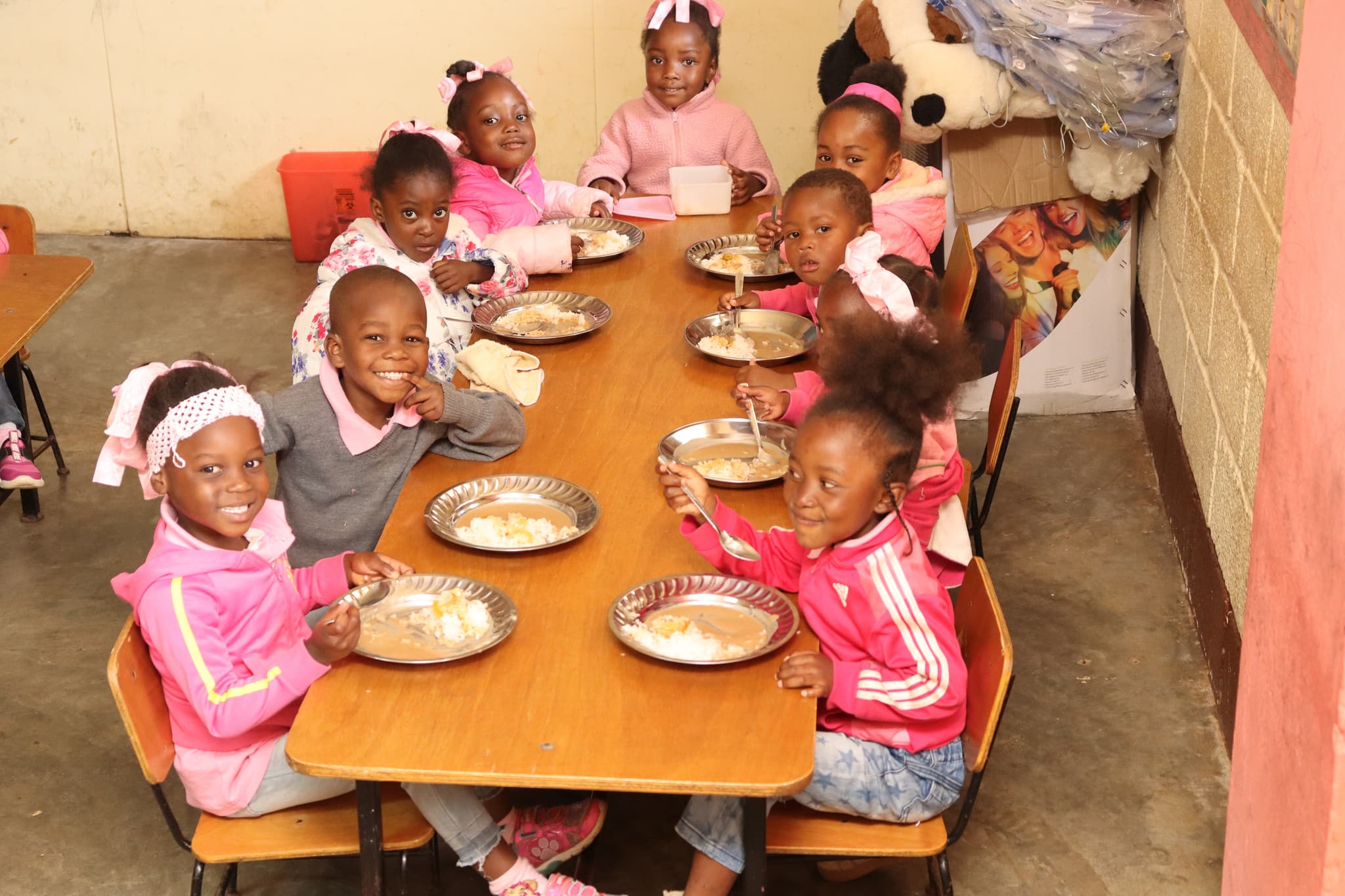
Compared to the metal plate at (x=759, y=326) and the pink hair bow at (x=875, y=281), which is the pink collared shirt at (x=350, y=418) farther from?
the pink hair bow at (x=875, y=281)

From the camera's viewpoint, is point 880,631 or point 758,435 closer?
point 880,631

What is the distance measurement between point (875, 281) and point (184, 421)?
1425 millimetres

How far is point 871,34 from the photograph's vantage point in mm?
4871

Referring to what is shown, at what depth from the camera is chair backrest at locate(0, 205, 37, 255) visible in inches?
175

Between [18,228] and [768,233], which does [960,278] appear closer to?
[768,233]

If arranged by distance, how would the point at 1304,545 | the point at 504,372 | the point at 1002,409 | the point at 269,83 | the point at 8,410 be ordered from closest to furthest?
the point at 1304,545 → the point at 504,372 → the point at 1002,409 → the point at 8,410 → the point at 269,83

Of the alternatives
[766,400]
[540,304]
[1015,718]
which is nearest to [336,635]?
[766,400]

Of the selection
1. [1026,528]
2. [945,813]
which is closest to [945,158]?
[1026,528]

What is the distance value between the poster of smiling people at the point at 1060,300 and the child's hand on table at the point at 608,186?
4.20ft

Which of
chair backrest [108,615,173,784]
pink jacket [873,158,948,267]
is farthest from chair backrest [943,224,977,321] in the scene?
chair backrest [108,615,173,784]

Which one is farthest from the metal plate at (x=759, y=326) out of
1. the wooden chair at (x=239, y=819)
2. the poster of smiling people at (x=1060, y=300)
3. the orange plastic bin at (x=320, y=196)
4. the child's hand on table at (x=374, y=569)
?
the orange plastic bin at (x=320, y=196)

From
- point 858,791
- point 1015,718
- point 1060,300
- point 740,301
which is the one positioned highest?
point 740,301

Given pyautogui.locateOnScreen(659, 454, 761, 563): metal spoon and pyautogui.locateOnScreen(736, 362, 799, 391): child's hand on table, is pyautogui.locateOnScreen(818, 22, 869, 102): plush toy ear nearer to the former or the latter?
pyautogui.locateOnScreen(736, 362, 799, 391): child's hand on table

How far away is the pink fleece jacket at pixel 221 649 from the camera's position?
2.32 metres
